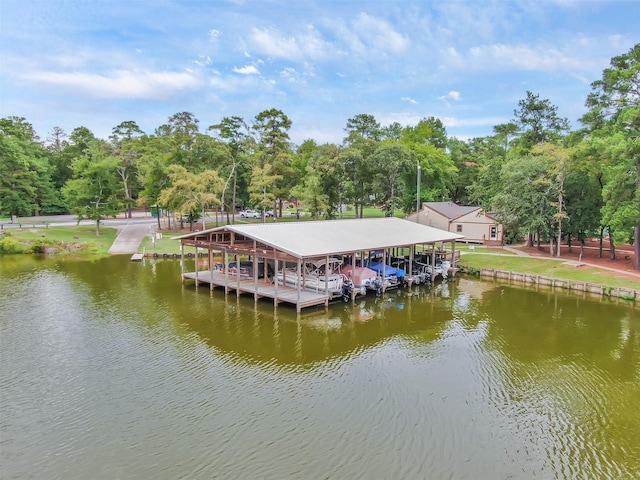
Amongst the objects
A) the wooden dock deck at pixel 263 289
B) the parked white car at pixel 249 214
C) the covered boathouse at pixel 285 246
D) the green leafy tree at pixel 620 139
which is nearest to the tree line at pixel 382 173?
the green leafy tree at pixel 620 139

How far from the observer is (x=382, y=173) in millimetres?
50406

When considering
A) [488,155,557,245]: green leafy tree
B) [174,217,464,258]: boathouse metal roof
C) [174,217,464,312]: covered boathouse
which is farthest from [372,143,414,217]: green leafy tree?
[174,217,464,312]: covered boathouse

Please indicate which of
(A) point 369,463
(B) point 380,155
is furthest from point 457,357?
(B) point 380,155

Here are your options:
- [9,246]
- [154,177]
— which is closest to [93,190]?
[154,177]

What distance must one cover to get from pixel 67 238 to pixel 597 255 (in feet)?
157

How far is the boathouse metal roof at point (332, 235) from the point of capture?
2228 centimetres

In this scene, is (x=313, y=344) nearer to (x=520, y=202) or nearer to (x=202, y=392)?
(x=202, y=392)

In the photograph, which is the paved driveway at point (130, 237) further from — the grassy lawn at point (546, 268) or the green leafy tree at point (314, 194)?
the grassy lawn at point (546, 268)

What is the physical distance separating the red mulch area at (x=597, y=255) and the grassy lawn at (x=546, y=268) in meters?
1.25

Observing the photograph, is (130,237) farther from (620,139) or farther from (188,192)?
(620,139)

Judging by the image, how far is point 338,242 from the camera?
24.6 metres

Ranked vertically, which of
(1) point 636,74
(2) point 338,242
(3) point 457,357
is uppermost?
(1) point 636,74

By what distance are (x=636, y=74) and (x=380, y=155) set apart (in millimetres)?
25202

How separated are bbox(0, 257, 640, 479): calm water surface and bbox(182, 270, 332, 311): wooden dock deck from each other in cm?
64
